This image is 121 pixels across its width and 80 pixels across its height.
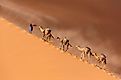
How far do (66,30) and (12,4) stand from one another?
164 millimetres

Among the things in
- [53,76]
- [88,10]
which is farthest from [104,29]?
[53,76]

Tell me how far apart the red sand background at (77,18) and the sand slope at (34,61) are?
0.05m

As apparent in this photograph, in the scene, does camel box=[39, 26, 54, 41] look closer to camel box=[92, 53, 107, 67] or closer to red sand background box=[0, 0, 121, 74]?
red sand background box=[0, 0, 121, 74]

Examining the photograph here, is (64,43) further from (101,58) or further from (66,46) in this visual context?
(101,58)

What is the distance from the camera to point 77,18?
0.96m

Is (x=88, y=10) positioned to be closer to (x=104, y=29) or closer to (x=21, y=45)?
(x=104, y=29)

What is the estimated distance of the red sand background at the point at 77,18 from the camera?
0.92m

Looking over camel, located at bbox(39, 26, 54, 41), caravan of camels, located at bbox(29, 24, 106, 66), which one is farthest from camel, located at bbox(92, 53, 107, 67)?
camel, located at bbox(39, 26, 54, 41)

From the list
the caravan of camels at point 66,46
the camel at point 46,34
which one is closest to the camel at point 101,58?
the caravan of camels at point 66,46

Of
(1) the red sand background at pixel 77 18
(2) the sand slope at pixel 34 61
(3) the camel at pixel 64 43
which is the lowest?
(2) the sand slope at pixel 34 61

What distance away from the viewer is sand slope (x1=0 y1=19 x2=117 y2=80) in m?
0.91

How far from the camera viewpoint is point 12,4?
979 mm

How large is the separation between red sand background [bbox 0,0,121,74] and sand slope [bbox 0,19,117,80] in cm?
Result: 5

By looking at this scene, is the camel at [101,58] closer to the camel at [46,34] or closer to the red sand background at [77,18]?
the red sand background at [77,18]
